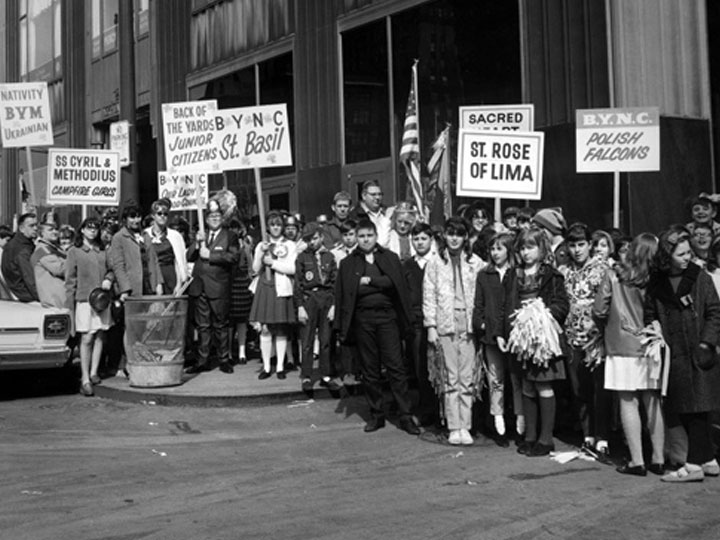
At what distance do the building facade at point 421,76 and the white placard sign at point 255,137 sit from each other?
2.85 metres

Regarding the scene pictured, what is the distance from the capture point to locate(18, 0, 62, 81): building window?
96.6ft

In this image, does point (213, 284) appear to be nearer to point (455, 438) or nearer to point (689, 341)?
point (455, 438)

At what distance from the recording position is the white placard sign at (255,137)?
12.3 meters

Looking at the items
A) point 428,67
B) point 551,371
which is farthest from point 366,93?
point 551,371

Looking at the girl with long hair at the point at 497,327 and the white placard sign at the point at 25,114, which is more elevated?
the white placard sign at the point at 25,114

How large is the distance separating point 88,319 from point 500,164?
5.07 m

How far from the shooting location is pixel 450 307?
8.70 metres

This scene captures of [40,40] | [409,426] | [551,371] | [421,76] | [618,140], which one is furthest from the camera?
[40,40]

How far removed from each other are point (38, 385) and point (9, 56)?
23704 mm

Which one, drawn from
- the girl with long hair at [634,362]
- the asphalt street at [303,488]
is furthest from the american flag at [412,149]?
the girl with long hair at [634,362]

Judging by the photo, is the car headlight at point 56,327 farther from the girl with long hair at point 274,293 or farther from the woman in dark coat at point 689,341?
the woman in dark coat at point 689,341

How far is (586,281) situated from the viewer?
26.2 ft

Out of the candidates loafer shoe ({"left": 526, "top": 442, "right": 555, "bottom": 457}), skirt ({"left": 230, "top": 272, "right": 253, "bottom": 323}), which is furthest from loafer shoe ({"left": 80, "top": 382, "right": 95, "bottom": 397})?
loafer shoe ({"left": 526, "top": 442, "right": 555, "bottom": 457})

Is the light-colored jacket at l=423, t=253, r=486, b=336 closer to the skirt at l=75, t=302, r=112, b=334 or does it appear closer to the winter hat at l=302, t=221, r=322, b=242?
the winter hat at l=302, t=221, r=322, b=242
